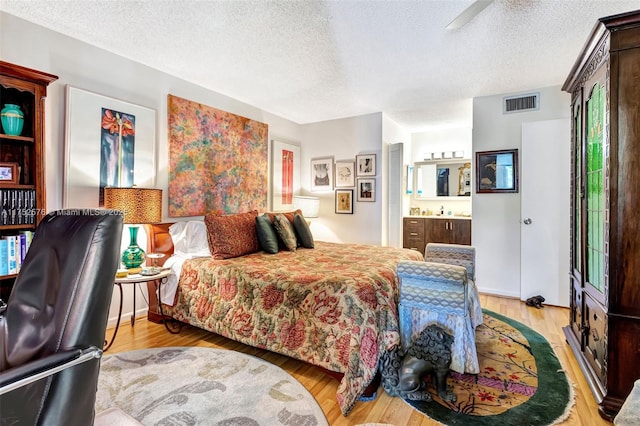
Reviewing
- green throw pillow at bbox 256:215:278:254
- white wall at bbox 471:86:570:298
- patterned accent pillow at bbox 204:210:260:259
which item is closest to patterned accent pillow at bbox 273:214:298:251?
green throw pillow at bbox 256:215:278:254

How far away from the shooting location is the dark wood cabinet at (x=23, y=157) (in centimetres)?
213

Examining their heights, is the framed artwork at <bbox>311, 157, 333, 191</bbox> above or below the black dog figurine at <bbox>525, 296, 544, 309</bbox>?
above

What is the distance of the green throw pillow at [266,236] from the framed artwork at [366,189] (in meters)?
1.91

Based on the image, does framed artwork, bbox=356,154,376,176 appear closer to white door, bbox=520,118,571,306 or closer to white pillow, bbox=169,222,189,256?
white door, bbox=520,118,571,306

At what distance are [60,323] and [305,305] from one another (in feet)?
4.52

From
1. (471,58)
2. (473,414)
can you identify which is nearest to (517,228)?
(471,58)

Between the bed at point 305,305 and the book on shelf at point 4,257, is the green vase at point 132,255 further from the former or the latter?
the book on shelf at point 4,257

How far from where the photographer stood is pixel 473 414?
1744mm

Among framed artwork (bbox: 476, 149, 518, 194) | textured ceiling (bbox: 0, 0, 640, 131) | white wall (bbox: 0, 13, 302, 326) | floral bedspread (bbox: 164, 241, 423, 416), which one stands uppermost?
textured ceiling (bbox: 0, 0, 640, 131)

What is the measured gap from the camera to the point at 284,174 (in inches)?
198

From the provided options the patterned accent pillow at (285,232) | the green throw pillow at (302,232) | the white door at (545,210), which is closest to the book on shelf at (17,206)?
the patterned accent pillow at (285,232)

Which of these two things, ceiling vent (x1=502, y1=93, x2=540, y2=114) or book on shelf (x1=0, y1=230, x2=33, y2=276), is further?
ceiling vent (x1=502, y1=93, x2=540, y2=114)

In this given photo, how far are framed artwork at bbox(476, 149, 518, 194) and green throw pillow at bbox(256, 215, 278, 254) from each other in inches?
111

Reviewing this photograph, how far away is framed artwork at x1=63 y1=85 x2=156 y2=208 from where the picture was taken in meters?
2.67
